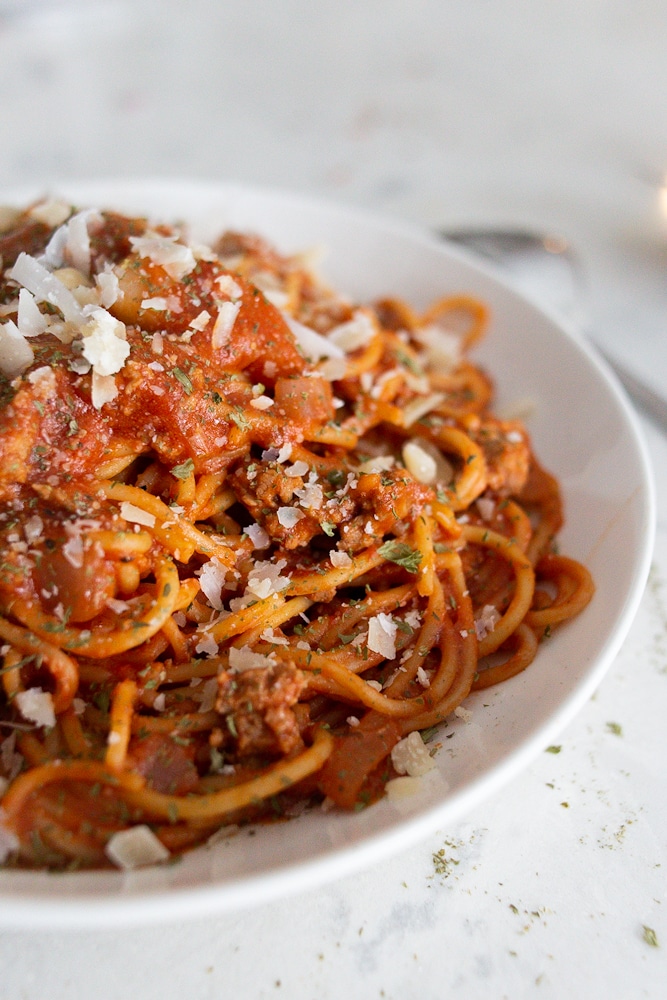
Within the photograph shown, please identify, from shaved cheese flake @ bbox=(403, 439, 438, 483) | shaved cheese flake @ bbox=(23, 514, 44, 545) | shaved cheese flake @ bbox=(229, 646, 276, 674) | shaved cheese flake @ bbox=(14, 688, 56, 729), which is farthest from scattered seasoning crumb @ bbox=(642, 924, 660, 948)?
shaved cheese flake @ bbox=(23, 514, 44, 545)

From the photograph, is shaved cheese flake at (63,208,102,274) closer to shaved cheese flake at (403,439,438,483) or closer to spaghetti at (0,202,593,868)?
spaghetti at (0,202,593,868)

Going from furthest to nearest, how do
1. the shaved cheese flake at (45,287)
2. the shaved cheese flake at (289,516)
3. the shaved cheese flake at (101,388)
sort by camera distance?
the shaved cheese flake at (289,516) → the shaved cheese flake at (45,287) → the shaved cheese flake at (101,388)

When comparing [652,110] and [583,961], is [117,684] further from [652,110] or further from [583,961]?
[652,110]

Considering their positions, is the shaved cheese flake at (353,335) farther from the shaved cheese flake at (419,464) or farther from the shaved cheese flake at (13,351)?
the shaved cheese flake at (13,351)

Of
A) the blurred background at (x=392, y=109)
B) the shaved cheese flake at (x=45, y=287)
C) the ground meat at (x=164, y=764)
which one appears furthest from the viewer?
the blurred background at (x=392, y=109)

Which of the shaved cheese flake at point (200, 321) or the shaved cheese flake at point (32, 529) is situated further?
the shaved cheese flake at point (200, 321)

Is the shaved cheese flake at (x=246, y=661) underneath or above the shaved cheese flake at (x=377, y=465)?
underneath

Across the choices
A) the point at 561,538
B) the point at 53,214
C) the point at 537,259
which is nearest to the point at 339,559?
the point at 561,538

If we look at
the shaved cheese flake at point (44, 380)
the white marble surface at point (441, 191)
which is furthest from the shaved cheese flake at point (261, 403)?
the white marble surface at point (441, 191)
